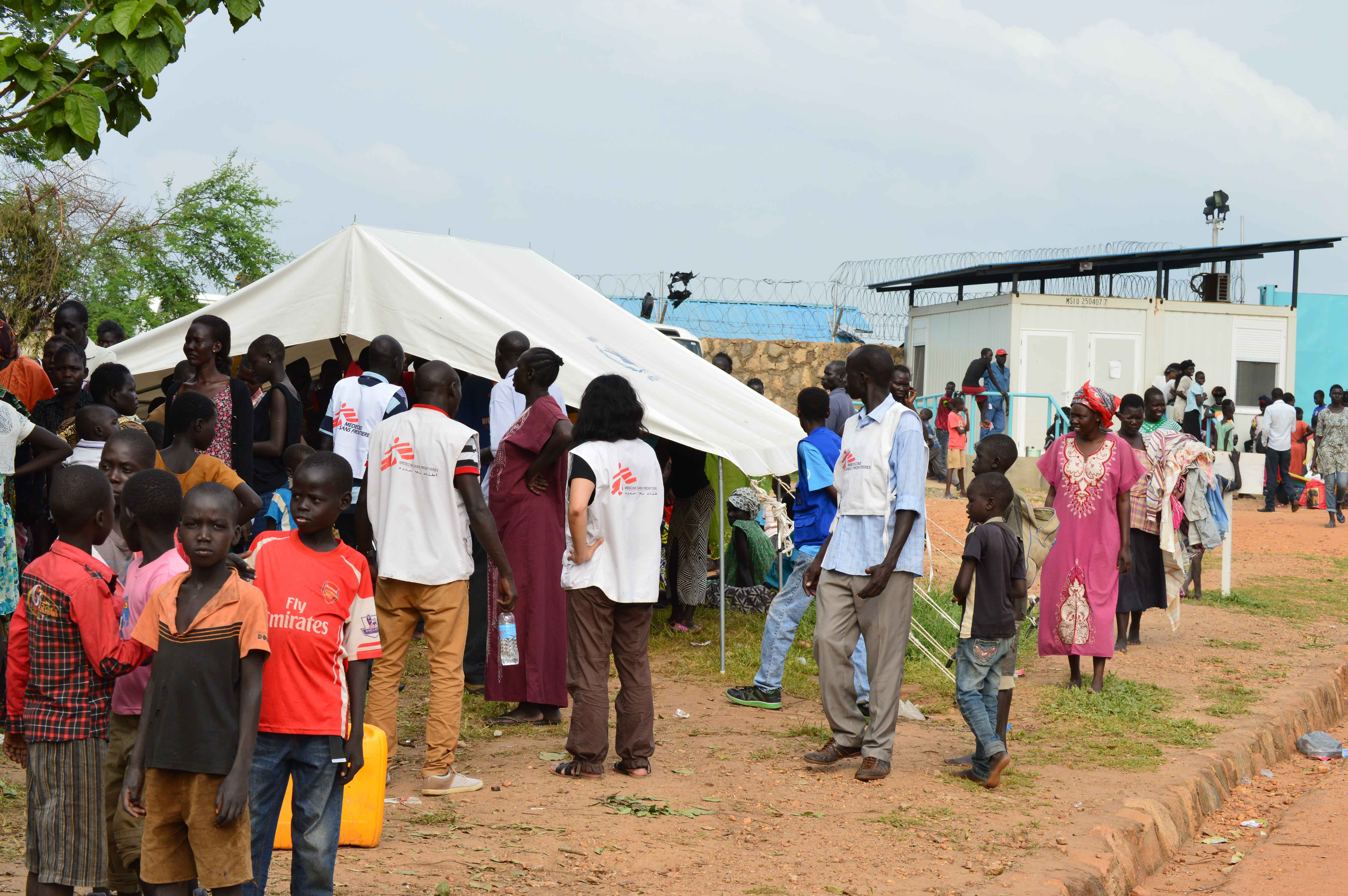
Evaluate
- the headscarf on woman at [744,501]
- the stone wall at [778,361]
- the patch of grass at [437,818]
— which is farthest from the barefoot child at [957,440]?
the patch of grass at [437,818]

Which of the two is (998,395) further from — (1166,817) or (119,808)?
(119,808)

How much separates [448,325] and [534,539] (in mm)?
1843

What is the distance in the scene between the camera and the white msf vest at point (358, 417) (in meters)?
6.62

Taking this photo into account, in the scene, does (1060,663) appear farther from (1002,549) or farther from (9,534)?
(9,534)

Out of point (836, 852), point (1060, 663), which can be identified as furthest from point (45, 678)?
point (1060, 663)

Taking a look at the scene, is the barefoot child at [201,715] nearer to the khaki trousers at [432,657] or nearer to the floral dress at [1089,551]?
the khaki trousers at [432,657]

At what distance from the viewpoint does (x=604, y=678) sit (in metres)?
5.41

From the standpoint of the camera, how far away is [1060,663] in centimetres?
866

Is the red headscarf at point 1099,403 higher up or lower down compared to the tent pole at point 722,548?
higher up

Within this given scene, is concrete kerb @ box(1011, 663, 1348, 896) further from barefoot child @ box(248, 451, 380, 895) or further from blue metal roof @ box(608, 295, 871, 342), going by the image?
blue metal roof @ box(608, 295, 871, 342)

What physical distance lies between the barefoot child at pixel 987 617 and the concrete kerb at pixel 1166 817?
587 millimetres

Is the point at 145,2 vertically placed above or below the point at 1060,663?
above

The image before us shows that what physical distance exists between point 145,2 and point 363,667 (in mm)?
1958

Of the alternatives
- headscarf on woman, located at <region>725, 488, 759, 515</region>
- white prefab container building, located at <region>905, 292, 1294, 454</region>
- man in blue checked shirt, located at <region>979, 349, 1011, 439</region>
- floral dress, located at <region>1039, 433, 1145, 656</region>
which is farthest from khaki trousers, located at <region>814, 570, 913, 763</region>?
white prefab container building, located at <region>905, 292, 1294, 454</region>
